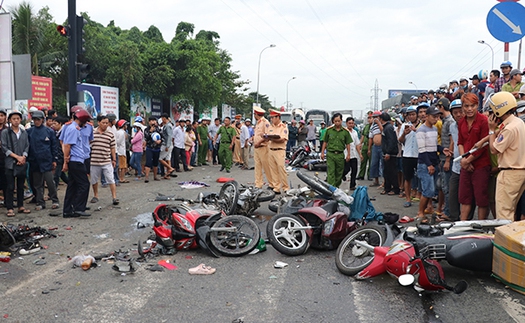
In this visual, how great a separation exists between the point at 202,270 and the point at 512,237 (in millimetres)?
3316

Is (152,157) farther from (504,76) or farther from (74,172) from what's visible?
(504,76)

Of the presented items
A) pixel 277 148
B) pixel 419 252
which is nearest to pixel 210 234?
pixel 419 252

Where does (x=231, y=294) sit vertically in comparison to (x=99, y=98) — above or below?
below

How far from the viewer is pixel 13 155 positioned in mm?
8570

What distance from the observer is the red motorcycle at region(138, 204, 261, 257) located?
237 inches

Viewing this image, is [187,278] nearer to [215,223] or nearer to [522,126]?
[215,223]

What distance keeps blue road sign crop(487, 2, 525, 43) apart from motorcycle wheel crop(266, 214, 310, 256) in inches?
141

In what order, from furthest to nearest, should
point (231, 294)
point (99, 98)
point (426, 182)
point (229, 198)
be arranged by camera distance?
point (99, 98), point (229, 198), point (426, 182), point (231, 294)

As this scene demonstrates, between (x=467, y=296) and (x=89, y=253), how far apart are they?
15.3 ft

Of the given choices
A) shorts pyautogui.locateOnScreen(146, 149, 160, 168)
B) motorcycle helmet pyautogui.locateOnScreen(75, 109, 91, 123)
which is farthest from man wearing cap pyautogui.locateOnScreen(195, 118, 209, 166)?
motorcycle helmet pyautogui.locateOnScreen(75, 109, 91, 123)

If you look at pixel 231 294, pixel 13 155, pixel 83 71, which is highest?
pixel 83 71

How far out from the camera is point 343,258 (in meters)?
5.52

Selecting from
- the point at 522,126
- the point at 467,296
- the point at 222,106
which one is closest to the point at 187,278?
the point at 467,296

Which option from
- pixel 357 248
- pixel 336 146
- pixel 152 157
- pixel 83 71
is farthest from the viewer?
pixel 152 157
